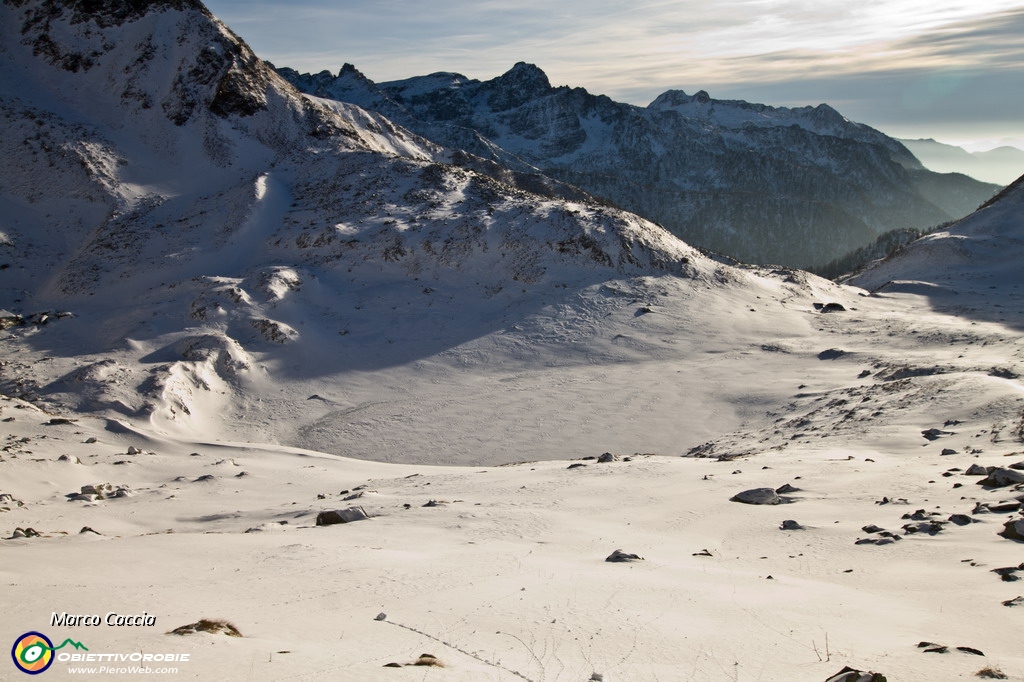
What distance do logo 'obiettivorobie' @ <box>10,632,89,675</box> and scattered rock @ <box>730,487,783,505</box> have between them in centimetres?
1253

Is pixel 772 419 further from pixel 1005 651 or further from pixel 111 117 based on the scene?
pixel 111 117

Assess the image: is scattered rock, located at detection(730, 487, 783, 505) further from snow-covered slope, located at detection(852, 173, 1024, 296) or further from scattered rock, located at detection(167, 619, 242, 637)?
snow-covered slope, located at detection(852, 173, 1024, 296)

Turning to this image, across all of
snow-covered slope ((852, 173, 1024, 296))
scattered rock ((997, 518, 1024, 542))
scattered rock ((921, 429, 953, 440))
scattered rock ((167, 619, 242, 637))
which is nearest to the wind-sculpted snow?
scattered rock ((921, 429, 953, 440))

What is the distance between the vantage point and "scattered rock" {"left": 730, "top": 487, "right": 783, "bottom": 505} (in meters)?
15.5

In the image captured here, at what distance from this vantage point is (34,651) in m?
6.85

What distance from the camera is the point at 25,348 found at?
34.6 metres

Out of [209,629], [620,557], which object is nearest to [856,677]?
[620,557]

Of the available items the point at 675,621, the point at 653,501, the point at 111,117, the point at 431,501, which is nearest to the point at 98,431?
the point at 431,501

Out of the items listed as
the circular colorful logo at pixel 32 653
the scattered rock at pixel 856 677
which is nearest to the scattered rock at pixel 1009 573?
the scattered rock at pixel 856 677

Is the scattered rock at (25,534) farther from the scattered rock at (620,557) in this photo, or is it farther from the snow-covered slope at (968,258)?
the snow-covered slope at (968,258)

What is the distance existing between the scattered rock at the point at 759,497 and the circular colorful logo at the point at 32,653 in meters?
12.7

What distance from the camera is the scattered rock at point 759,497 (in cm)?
1548

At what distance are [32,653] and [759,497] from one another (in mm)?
13108

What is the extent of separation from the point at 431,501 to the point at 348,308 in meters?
24.7
